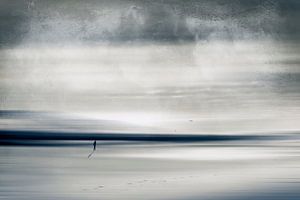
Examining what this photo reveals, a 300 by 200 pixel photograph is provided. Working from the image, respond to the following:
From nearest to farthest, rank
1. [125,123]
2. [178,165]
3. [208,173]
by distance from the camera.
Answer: [208,173]
[178,165]
[125,123]

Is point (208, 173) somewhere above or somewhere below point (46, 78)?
below

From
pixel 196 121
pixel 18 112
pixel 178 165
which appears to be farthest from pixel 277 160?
pixel 18 112

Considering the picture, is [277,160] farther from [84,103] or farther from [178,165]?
[84,103]

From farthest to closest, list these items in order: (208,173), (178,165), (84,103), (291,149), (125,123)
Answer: (84,103)
(125,123)
(291,149)
(178,165)
(208,173)

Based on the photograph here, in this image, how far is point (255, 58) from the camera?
398 inches

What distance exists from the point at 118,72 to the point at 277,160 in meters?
4.28

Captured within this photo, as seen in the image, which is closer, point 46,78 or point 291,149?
point 291,149

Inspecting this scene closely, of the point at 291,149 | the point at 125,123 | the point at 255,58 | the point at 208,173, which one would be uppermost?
the point at 255,58

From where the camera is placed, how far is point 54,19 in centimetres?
998

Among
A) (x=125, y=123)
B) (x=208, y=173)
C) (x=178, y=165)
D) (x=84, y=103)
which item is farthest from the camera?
(x=84, y=103)

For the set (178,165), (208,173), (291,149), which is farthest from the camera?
(291,149)

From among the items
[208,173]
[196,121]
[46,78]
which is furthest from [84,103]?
[208,173]

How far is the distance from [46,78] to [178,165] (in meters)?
3.74

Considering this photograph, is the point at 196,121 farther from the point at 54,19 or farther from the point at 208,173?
the point at 208,173
